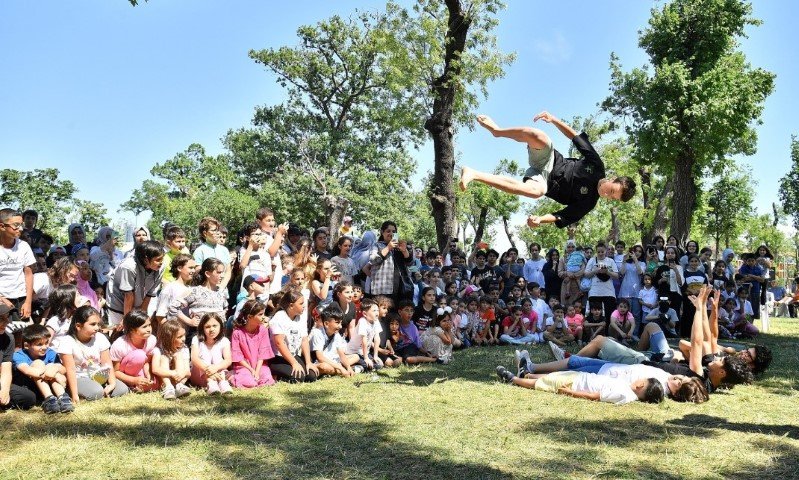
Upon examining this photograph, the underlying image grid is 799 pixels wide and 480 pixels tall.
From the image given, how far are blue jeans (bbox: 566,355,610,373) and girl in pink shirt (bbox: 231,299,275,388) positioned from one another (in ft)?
9.59

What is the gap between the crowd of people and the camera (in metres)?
5.61

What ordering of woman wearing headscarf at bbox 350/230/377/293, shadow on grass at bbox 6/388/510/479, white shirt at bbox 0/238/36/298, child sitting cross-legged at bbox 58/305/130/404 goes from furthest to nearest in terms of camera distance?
woman wearing headscarf at bbox 350/230/377/293, white shirt at bbox 0/238/36/298, child sitting cross-legged at bbox 58/305/130/404, shadow on grass at bbox 6/388/510/479

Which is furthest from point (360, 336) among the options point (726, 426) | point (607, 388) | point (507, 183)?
point (726, 426)

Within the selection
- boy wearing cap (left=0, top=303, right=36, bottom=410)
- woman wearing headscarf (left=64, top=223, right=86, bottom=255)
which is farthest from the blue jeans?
woman wearing headscarf (left=64, top=223, right=86, bottom=255)

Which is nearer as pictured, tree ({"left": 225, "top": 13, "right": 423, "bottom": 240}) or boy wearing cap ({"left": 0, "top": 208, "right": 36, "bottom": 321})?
boy wearing cap ({"left": 0, "top": 208, "right": 36, "bottom": 321})

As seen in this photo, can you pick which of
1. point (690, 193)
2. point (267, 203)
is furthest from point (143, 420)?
point (267, 203)

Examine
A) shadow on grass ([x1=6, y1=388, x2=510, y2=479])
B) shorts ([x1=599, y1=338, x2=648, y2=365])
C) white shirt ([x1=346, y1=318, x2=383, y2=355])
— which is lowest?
shadow on grass ([x1=6, y1=388, x2=510, y2=479])

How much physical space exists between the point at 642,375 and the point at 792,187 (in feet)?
94.3

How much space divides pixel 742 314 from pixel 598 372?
6.11 m

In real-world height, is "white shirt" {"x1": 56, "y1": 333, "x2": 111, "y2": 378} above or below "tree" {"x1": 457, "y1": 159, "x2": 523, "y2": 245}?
below

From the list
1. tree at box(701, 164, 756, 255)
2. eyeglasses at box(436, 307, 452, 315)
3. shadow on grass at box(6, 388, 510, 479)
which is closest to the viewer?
shadow on grass at box(6, 388, 510, 479)

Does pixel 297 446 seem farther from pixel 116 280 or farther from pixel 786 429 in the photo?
pixel 786 429

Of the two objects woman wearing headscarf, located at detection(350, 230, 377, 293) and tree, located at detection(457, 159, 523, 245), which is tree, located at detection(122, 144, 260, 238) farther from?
woman wearing headscarf, located at detection(350, 230, 377, 293)

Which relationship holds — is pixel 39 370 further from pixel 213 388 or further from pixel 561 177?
pixel 561 177
